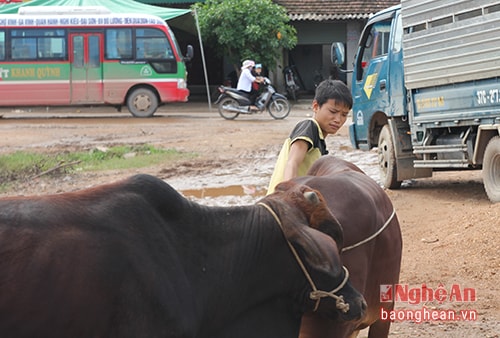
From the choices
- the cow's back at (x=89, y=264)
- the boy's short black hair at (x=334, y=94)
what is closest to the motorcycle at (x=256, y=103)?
the boy's short black hair at (x=334, y=94)

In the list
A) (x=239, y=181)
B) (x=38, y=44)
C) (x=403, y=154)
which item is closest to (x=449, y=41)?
(x=403, y=154)

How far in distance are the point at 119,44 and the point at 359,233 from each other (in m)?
19.0

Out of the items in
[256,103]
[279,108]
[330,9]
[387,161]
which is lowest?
[387,161]

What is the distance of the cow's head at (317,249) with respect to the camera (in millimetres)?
2584

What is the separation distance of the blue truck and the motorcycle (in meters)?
8.67

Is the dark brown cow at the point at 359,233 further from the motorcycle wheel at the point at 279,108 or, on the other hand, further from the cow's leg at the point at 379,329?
the motorcycle wheel at the point at 279,108

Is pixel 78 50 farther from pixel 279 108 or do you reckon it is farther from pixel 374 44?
pixel 374 44

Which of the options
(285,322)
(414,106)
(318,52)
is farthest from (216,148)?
(318,52)

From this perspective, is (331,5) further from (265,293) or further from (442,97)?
(265,293)

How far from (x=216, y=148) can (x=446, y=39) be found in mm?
6226

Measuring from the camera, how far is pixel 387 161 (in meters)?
10.8

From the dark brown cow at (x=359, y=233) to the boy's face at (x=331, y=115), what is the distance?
37cm

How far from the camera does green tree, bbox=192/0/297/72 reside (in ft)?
80.5

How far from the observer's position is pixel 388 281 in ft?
12.2
